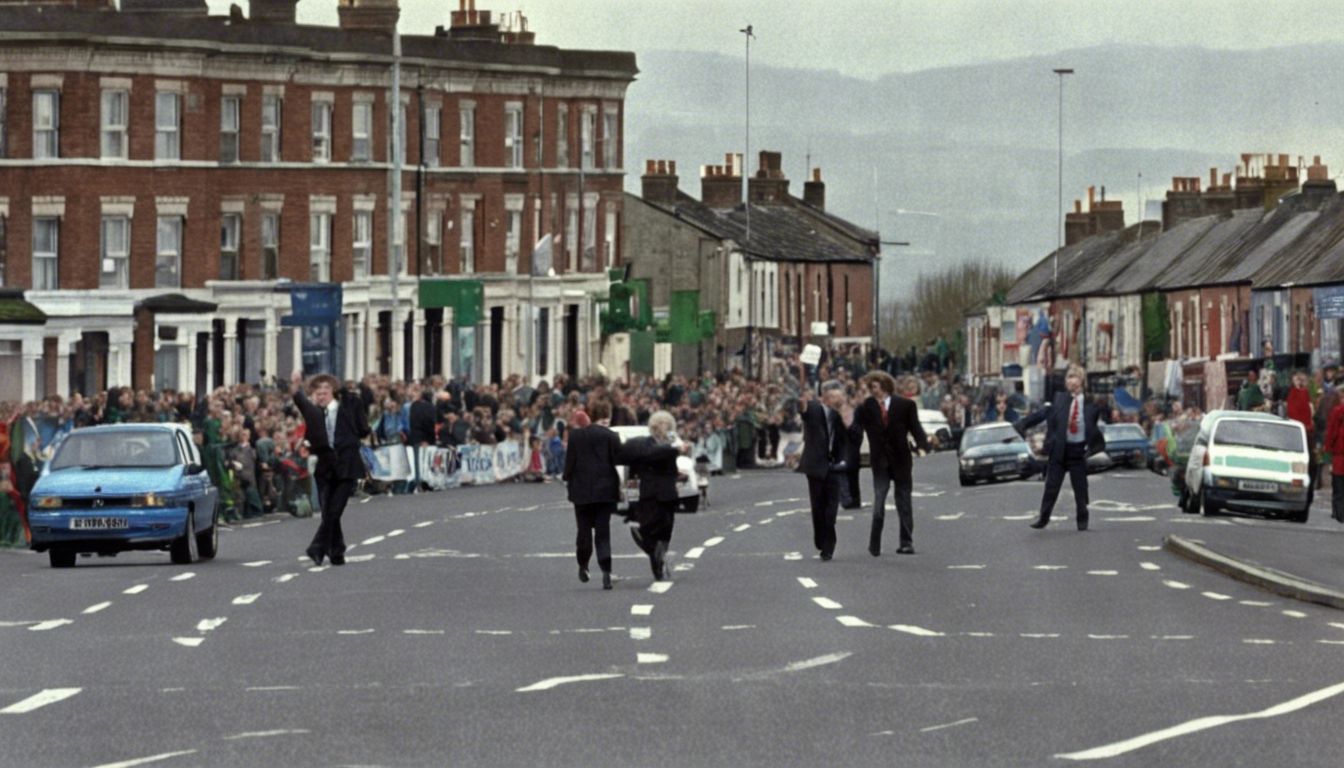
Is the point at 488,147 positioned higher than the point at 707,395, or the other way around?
the point at 488,147

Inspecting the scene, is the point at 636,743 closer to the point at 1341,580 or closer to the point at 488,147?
the point at 1341,580

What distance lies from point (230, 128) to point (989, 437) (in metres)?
24.8

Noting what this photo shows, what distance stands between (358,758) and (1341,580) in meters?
14.3

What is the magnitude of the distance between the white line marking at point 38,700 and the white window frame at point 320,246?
62471 millimetres

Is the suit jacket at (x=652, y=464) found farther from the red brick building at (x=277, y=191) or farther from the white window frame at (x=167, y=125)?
the white window frame at (x=167, y=125)

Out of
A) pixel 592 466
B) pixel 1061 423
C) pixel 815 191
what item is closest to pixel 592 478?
pixel 592 466

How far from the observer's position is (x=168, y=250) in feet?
241

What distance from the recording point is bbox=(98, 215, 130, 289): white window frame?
71.6 m

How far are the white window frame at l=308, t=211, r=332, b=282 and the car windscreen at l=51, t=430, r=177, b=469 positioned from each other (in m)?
47.9

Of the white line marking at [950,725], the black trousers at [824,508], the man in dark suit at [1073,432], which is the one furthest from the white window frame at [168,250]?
the white line marking at [950,725]

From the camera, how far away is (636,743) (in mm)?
13391

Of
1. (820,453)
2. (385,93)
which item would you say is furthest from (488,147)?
(820,453)

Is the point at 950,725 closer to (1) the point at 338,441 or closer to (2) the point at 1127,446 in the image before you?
(1) the point at 338,441

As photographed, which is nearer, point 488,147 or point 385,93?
point 385,93
